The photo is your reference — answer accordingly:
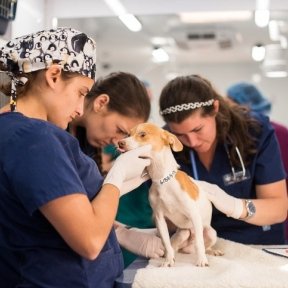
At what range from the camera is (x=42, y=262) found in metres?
0.98

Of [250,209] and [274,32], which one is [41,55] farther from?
[274,32]

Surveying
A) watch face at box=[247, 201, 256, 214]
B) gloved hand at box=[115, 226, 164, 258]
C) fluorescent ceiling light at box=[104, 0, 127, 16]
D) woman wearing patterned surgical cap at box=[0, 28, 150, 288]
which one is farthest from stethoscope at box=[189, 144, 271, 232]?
fluorescent ceiling light at box=[104, 0, 127, 16]

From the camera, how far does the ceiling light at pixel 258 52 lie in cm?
429

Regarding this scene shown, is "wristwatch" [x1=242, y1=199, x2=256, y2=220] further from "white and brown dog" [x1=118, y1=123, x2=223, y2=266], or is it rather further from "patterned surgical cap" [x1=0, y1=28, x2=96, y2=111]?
"patterned surgical cap" [x1=0, y1=28, x2=96, y2=111]

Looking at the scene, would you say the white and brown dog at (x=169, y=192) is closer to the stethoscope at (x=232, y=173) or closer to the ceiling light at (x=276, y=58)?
the stethoscope at (x=232, y=173)

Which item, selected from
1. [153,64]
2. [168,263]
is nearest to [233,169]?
[168,263]

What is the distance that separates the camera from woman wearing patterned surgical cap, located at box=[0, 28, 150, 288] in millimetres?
897

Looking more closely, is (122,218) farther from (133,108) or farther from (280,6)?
(280,6)

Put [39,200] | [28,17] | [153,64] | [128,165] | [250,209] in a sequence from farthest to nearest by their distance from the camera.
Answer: [153,64]
[28,17]
[250,209]
[128,165]
[39,200]

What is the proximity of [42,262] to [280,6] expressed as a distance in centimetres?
170

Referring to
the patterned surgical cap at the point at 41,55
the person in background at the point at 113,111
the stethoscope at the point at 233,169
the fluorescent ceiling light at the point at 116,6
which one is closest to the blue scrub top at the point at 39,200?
the patterned surgical cap at the point at 41,55

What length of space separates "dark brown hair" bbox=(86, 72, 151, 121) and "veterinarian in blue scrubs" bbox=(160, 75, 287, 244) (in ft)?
0.22

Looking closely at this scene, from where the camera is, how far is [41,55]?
1.02 m

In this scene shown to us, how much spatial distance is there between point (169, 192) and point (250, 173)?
51cm
